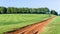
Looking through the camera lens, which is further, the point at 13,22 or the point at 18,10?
the point at 18,10

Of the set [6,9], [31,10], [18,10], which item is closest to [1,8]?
[6,9]

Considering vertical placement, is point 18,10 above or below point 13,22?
below

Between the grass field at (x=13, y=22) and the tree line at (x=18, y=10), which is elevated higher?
the grass field at (x=13, y=22)

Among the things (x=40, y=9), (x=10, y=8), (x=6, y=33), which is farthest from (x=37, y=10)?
(x=6, y=33)

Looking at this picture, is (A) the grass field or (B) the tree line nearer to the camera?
(A) the grass field

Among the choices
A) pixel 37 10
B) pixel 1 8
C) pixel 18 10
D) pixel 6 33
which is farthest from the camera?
pixel 37 10

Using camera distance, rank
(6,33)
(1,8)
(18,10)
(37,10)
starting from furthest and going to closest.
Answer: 1. (37,10)
2. (18,10)
3. (1,8)
4. (6,33)

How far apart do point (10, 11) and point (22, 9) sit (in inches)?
553

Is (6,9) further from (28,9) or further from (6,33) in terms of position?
(6,33)

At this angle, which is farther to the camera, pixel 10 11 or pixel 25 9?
pixel 25 9

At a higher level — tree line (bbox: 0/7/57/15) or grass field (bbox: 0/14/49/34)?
grass field (bbox: 0/14/49/34)

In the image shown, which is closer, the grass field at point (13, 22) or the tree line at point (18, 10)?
the grass field at point (13, 22)

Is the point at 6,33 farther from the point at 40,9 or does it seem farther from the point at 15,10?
the point at 40,9

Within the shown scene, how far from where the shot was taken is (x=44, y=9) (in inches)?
7042
